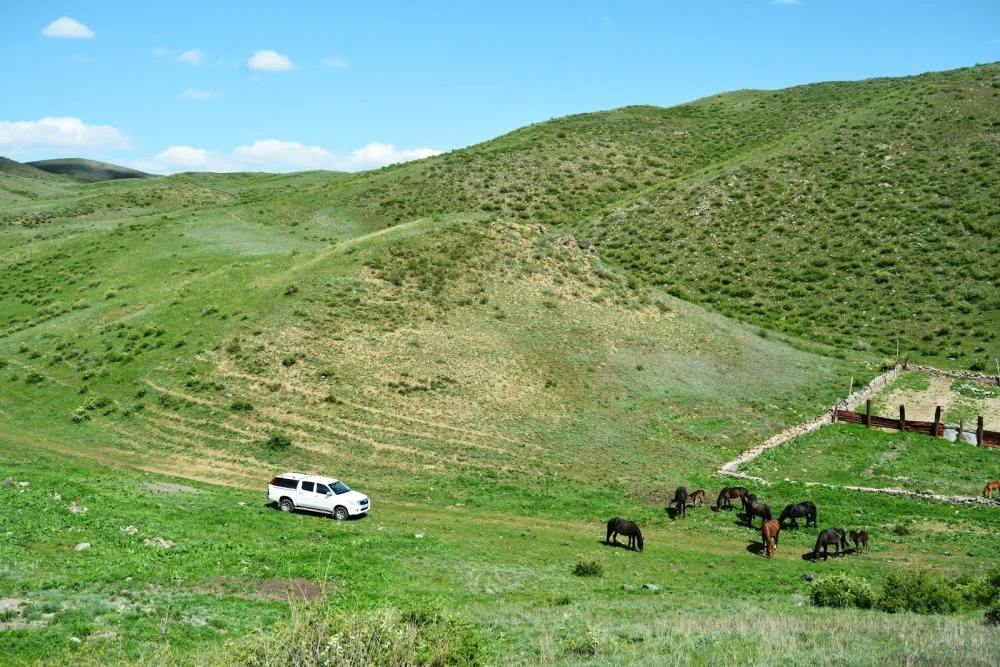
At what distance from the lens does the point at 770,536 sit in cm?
2875

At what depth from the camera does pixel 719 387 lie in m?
49.0

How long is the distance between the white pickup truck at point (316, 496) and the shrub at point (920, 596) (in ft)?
62.3

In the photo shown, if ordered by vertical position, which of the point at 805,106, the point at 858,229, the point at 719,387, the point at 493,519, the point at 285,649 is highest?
the point at 805,106

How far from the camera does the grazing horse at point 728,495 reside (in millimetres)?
33594

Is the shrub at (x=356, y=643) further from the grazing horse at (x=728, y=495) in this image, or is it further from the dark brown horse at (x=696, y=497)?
the grazing horse at (x=728, y=495)

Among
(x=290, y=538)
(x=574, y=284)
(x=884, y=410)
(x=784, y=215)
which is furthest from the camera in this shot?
(x=784, y=215)

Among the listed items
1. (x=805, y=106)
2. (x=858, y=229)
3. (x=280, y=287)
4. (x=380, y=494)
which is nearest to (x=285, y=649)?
(x=380, y=494)

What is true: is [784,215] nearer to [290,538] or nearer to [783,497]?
[783,497]

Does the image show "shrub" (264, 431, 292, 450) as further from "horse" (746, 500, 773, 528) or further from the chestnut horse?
the chestnut horse

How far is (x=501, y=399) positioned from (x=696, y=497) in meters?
13.8

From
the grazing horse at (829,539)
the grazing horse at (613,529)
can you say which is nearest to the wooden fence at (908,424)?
the grazing horse at (829,539)

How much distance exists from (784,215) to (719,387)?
41.0 m

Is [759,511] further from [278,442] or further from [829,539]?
[278,442]

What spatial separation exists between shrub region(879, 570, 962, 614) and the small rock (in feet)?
70.4
